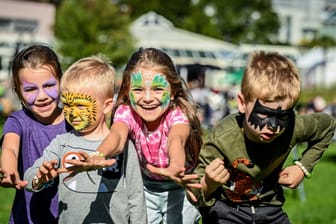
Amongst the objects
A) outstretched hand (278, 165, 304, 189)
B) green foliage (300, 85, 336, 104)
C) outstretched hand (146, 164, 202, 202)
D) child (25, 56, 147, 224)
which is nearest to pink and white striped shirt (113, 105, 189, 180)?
child (25, 56, 147, 224)

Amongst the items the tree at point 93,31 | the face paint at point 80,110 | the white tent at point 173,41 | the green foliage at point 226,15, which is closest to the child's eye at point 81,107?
the face paint at point 80,110

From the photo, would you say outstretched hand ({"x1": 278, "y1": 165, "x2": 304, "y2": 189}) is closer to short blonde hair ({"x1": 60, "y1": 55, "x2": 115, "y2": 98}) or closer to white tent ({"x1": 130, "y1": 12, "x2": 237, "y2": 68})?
short blonde hair ({"x1": 60, "y1": 55, "x2": 115, "y2": 98})

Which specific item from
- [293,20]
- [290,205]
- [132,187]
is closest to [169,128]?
[132,187]

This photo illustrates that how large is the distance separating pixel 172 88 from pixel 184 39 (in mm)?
27456

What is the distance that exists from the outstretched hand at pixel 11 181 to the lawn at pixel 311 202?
3903mm

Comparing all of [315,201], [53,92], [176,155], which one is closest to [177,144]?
[176,155]

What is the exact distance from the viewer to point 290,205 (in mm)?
9570

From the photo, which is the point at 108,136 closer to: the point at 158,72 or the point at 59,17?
the point at 158,72

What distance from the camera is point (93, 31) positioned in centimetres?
3106

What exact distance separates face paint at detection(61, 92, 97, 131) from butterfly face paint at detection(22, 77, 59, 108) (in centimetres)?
32

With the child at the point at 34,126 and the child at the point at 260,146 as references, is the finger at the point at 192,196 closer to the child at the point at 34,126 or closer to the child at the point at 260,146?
the child at the point at 260,146

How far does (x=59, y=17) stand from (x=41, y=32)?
10373mm

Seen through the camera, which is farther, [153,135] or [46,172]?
[153,135]

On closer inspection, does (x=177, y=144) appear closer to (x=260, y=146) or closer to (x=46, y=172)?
(x=260, y=146)
